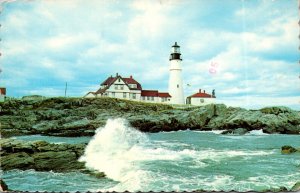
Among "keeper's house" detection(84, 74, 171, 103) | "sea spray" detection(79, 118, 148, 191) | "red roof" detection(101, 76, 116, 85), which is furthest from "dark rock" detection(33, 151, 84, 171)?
"red roof" detection(101, 76, 116, 85)

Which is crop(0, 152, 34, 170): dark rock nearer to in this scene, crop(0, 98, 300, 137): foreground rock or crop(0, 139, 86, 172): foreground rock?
crop(0, 139, 86, 172): foreground rock

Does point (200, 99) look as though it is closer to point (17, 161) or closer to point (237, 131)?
point (237, 131)

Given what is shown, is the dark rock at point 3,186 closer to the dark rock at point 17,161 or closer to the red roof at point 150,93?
the dark rock at point 17,161

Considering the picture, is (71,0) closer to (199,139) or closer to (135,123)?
(135,123)

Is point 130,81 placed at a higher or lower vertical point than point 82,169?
higher

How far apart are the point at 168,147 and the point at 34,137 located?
4.50ft

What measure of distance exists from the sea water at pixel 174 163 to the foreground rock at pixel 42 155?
65 mm

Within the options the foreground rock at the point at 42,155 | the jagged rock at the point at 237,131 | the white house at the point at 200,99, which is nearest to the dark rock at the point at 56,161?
the foreground rock at the point at 42,155

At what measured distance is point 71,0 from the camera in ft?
13.9

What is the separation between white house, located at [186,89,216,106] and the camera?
14.7 feet

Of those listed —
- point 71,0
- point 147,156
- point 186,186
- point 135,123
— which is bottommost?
point 186,186

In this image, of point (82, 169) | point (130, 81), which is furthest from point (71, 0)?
point (82, 169)

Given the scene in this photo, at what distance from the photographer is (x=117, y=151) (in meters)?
4.36

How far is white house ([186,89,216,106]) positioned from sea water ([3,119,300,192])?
0.31 metres
